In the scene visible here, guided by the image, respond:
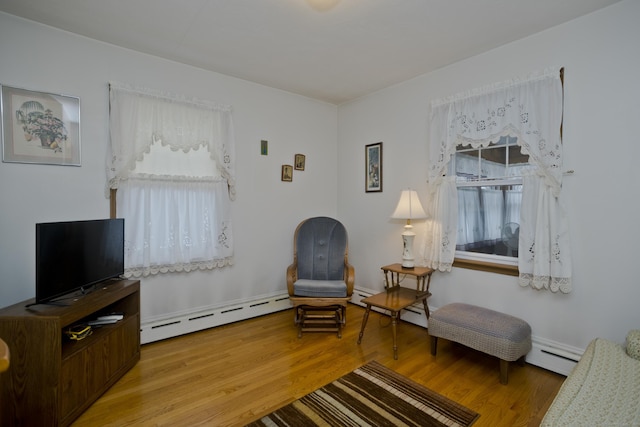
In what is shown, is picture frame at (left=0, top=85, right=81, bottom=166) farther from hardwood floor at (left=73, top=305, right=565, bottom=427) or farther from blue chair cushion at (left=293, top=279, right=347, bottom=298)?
blue chair cushion at (left=293, top=279, right=347, bottom=298)

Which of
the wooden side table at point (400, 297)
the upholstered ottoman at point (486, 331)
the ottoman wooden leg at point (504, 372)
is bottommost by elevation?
the ottoman wooden leg at point (504, 372)

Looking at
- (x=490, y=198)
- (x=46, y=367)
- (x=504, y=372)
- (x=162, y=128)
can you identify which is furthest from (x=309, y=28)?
(x=504, y=372)

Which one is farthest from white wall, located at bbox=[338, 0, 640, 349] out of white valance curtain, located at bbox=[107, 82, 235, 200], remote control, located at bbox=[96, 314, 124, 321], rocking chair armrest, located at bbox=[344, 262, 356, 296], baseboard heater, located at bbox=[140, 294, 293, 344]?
remote control, located at bbox=[96, 314, 124, 321]

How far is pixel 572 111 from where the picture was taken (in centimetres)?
226

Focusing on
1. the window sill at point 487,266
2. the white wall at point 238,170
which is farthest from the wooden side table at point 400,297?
the white wall at point 238,170

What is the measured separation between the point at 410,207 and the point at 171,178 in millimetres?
2306

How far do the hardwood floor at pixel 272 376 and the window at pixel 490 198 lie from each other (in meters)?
0.94

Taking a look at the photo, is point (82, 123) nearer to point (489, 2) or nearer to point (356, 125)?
point (356, 125)

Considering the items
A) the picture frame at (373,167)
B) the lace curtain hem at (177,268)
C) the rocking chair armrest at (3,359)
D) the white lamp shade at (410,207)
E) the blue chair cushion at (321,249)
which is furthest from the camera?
the picture frame at (373,167)

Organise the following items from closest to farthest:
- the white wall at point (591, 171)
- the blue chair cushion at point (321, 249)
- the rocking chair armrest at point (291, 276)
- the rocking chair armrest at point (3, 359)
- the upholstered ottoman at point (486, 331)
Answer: the rocking chair armrest at point (3, 359)
the white wall at point (591, 171)
the upholstered ottoman at point (486, 331)
the rocking chair armrest at point (291, 276)
the blue chair cushion at point (321, 249)

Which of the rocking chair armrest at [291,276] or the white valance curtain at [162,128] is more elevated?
the white valance curtain at [162,128]

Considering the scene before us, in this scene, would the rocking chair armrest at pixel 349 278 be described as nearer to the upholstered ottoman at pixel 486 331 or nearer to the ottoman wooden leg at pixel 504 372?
the upholstered ottoman at pixel 486 331

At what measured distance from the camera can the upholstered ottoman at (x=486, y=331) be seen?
2174 millimetres

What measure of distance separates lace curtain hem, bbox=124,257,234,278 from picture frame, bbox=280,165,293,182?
115cm
